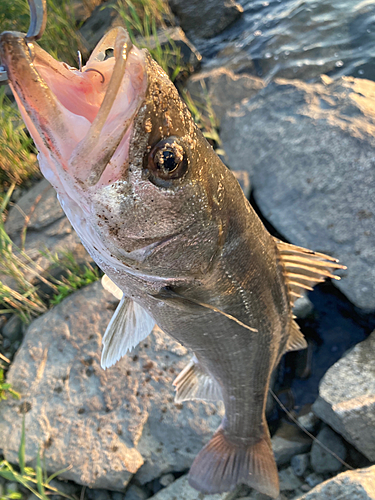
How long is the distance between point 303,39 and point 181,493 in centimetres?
678

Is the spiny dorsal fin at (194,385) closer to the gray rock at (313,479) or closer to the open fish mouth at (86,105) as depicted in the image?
the gray rock at (313,479)

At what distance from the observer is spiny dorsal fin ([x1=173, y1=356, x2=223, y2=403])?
7.73 feet

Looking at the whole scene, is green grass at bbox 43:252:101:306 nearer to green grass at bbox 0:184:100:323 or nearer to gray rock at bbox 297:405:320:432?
green grass at bbox 0:184:100:323

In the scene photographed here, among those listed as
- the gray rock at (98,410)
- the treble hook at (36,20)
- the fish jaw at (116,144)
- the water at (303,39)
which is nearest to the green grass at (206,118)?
the water at (303,39)

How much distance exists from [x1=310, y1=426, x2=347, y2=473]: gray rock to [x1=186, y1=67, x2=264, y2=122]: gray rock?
3.81m

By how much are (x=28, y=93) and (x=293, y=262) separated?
142 centimetres

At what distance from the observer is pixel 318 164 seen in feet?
11.3

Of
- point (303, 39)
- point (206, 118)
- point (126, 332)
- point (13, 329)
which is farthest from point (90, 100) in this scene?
point (303, 39)

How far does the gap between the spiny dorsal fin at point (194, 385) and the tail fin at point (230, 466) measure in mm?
301

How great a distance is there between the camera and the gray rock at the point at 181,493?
259 centimetres

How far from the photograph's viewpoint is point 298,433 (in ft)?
9.51

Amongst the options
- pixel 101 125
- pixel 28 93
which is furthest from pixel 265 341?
pixel 28 93

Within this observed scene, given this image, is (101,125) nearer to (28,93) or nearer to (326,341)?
(28,93)

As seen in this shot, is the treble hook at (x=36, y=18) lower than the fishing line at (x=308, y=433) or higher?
higher
